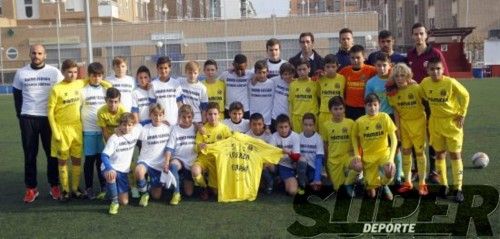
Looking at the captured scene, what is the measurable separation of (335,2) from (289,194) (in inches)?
2776

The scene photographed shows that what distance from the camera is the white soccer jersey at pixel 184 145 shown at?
6176mm

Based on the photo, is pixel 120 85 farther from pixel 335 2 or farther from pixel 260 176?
pixel 335 2

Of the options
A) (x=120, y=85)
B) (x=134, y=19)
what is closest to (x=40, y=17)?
(x=134, y=19)

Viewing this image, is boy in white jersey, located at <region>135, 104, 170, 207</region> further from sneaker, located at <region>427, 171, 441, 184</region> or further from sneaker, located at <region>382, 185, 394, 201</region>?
sneaker, located at <region>427, 171, 441, 184</region>

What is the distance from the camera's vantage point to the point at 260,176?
19.9 ft

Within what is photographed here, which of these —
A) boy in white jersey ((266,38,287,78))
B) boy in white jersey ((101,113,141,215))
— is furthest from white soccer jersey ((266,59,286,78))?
boy in white jersey ((101,113,141,215))

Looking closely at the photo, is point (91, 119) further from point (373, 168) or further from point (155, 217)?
point (373, 168)

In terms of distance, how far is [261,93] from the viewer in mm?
6770

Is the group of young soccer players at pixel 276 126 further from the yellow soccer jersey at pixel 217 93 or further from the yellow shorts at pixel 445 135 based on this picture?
the yellow soccer jersey at pixel 217 93

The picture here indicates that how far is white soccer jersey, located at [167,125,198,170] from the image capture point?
6176 mm

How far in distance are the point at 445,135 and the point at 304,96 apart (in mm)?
1661

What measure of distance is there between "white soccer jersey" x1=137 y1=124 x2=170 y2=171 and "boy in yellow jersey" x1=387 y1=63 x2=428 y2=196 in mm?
2484

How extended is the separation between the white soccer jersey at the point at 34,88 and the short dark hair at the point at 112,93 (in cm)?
64

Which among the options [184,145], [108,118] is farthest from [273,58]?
[108,118]
